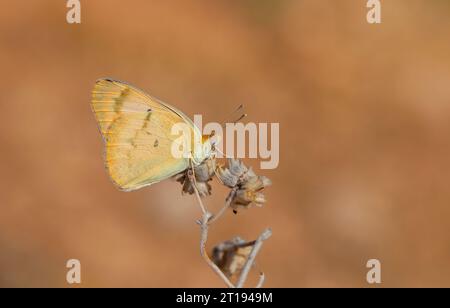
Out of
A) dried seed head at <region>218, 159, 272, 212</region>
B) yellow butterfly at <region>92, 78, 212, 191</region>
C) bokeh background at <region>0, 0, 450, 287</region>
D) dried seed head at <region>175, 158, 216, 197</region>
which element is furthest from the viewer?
bokeh background at <region>0, 0, 450, 287</region>

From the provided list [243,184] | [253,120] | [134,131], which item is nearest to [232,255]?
[243,184]

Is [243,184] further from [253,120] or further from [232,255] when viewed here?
[253,120]

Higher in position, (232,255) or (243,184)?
(243,184)

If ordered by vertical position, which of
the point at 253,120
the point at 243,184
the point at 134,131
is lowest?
the point at 243,184

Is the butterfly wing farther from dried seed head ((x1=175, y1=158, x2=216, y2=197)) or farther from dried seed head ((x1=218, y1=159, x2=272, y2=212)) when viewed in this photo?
dried seed head ((x1=218, y1=159, x2=272, y2=212))

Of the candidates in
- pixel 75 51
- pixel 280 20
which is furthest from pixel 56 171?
pixel 280 20

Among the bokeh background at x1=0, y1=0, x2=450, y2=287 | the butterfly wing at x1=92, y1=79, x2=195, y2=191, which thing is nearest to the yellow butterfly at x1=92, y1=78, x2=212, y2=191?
the butterfly wing at x1=92, y1=79, x2=195, y2=191

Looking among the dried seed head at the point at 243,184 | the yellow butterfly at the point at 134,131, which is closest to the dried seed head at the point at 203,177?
the dried seed head at the point at 243,184

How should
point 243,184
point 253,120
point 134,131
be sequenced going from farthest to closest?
point 253,120
point 134,131
point 243,184
